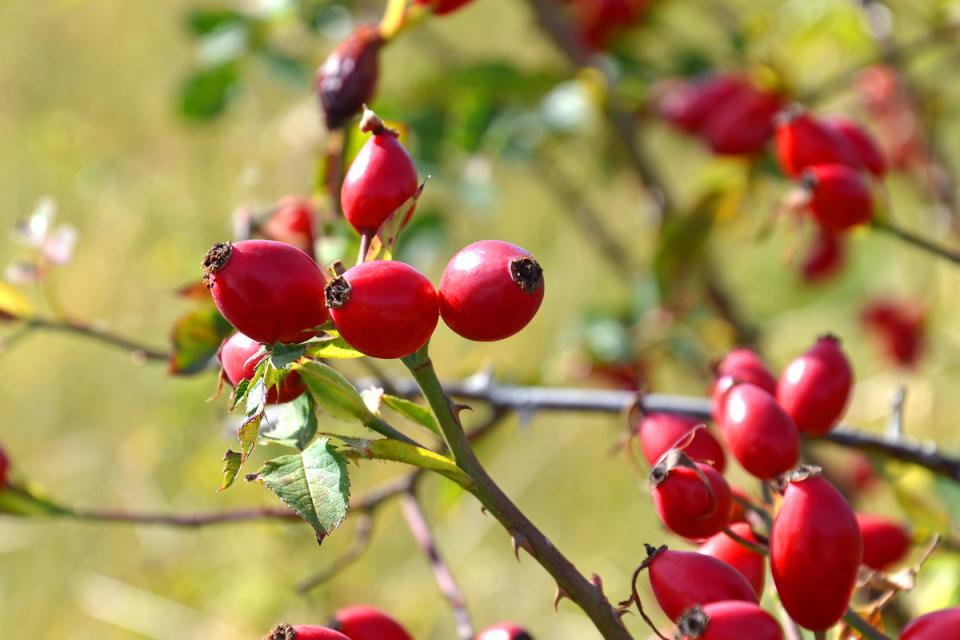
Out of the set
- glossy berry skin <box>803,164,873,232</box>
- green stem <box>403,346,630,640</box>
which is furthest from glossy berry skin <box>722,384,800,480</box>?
glossy berry skin <box>803,164,873,232</box>

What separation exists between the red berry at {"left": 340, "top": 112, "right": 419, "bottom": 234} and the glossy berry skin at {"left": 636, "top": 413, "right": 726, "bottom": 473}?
349 millimetres

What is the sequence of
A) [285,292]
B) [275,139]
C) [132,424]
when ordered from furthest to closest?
[132,424], [275,139], [285,292]

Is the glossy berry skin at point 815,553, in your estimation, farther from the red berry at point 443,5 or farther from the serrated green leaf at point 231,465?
the red berry at point 443,5

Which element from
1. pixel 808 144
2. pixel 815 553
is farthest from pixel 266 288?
pixel 808 144

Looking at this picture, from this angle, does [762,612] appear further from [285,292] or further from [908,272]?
[908,272]

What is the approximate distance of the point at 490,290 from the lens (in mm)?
752

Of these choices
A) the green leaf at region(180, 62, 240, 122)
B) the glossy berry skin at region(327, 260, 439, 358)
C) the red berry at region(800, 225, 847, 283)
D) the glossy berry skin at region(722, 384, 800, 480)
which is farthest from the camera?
the red berry at region(800, 225, 847, 283)

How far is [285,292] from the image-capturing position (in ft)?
2.44

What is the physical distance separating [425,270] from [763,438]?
2.00m

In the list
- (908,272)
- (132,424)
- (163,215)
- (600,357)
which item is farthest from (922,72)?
(132,424)

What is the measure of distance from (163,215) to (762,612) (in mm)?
3184

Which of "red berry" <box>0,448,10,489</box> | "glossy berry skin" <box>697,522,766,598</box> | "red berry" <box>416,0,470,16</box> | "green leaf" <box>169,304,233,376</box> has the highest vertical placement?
"red berry" <box>416,0,470,16</box>

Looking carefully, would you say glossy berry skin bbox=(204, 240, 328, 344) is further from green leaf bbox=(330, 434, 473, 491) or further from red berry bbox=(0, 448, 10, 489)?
red berry bbox=(0, 448, 10, 489)

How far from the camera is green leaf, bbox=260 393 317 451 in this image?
0.82 m
